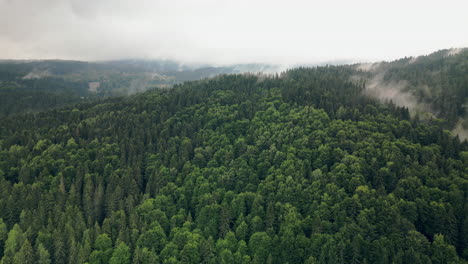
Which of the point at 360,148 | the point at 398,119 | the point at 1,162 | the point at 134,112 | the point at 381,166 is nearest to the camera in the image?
the point at 381,166

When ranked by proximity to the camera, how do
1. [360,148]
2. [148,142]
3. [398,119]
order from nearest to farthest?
[360,148]
[398,119]
[148,142]

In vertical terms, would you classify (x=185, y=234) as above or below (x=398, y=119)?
below

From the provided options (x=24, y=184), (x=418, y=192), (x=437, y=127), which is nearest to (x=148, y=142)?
(x=24, y=184)

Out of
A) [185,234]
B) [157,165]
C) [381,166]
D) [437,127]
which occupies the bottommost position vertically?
[185,234]

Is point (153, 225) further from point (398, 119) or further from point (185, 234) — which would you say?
point (398, 119)

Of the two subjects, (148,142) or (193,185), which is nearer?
(193,185)

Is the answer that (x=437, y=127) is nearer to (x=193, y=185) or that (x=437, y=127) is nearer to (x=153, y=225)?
(x=193, y=185)

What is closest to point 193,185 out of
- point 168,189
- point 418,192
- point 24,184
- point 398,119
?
point 168,189
